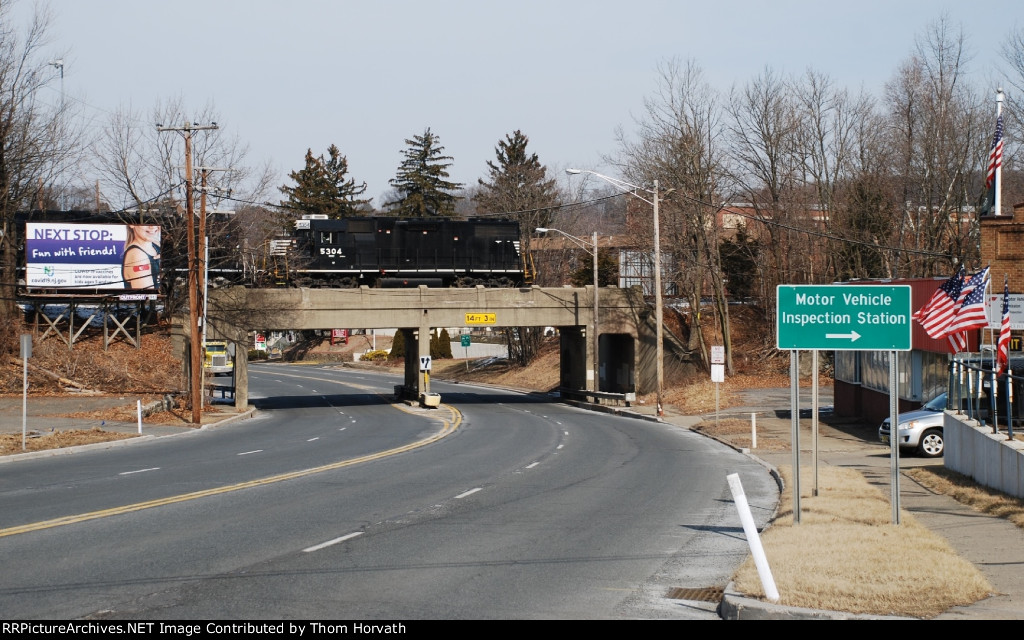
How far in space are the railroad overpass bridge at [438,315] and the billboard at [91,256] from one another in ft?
12.7

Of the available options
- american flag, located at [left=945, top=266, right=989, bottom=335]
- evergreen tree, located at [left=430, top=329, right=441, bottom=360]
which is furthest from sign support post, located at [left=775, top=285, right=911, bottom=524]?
evergreen tree, located at [left=430, top=329, right=441, bottom=360]

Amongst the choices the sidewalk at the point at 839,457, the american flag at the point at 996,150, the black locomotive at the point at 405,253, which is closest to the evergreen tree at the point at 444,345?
the black locomotive at the point at 405,253

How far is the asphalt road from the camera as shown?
9055 mm

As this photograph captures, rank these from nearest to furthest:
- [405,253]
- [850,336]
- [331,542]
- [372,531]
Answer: [331,542]
[372,531]
[850,336]
[405,253]

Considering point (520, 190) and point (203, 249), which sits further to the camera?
point (520, 190)

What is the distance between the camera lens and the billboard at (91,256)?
44938 mm

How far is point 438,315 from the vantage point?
5147 centimetres

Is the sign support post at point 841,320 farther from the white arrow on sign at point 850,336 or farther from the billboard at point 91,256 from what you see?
the billboard at point 91,256

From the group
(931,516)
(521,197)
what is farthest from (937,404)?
(521,197)

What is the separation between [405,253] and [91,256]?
15.3 metres

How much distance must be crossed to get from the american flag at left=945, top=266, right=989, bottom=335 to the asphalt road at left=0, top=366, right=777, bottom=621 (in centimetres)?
476

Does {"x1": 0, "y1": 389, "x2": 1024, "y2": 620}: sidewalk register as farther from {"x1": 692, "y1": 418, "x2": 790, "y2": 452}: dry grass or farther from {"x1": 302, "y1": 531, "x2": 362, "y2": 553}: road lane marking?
{"x1": 302, "y1": 531, "x2": 362, "y2": 553}: road lane marking

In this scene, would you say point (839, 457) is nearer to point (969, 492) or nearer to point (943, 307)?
point (943, 307)

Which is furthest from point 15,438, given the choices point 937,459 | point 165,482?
point 937,459
